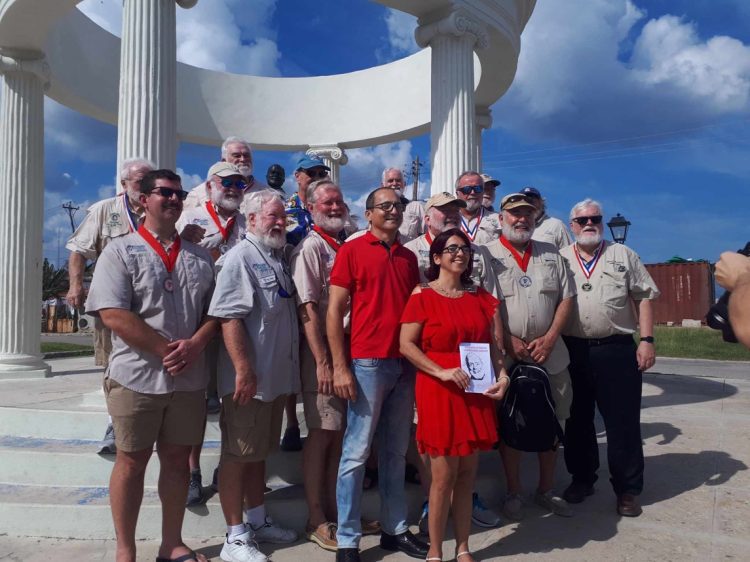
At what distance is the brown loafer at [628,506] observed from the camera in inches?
165

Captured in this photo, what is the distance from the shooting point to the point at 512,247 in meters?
4.21

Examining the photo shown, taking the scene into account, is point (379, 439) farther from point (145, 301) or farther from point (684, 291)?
point (684, 291)

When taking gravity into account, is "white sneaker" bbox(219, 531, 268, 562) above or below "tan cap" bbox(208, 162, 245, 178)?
below

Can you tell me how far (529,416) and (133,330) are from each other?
2.32 meters

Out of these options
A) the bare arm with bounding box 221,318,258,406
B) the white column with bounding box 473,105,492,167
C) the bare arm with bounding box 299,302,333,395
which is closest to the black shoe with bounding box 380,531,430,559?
the bare arm with bounding box 299,302,333,395

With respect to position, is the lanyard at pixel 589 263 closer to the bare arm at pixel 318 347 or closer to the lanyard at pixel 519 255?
the lanyard at pixel 519 255

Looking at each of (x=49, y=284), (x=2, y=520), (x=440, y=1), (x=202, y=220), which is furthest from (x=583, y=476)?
(x=49, y=284)

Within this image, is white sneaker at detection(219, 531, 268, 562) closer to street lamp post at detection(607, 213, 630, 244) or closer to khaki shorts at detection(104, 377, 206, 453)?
khaki shorts at detection(104, 377, 206, 453)

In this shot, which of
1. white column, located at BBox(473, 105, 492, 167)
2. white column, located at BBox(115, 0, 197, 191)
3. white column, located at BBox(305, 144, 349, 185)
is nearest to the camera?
→ white column, located at BBox(115, 0, 197, 191)

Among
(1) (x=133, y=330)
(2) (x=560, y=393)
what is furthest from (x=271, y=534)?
(2) (x=560, y=393)

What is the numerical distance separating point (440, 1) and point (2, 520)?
6849mm

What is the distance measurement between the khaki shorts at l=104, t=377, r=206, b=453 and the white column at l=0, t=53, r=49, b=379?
6.50 meters

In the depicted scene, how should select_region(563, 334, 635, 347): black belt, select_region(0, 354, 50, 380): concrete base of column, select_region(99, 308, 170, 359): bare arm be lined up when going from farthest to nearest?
select_region(0, 354, 50, 380): concrete base of column, select_region(563, 334, 635, 347): black belt, select_region(99, 308, 170, 359): bare arm

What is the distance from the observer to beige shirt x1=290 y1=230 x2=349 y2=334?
356cm
